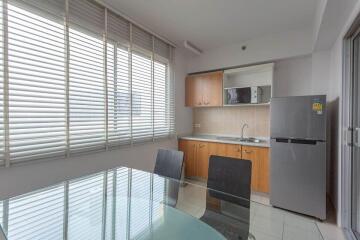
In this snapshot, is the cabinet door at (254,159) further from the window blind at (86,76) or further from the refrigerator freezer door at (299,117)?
the window blind at (86,76)

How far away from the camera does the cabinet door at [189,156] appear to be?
12.3ft

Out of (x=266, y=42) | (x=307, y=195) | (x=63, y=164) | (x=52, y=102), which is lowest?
(x=307, y=195)

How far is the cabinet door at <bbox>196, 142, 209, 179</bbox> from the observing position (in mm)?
3575

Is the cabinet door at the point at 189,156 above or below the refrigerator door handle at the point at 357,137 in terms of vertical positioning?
below

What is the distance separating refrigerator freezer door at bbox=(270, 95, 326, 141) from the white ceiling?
3.83ft

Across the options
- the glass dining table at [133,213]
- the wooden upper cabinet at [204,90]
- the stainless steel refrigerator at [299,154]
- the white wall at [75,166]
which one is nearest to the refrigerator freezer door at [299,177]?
the stainless steel refrigerator at [299,154]

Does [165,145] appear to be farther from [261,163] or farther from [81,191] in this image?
[81,191]

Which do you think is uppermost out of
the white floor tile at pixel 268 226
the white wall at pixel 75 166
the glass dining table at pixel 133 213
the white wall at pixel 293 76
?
the white wall at pixel 293 76

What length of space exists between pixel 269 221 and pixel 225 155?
5.76ft

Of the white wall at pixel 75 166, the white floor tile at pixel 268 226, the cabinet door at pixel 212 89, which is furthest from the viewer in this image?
the cabinet door at pixel 212 89

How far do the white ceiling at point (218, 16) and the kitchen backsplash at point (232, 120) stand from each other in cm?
135

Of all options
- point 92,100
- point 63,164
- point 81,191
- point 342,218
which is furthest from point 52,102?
point 342,218

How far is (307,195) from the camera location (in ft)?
8.04

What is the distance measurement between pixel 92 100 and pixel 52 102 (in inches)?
17.8
